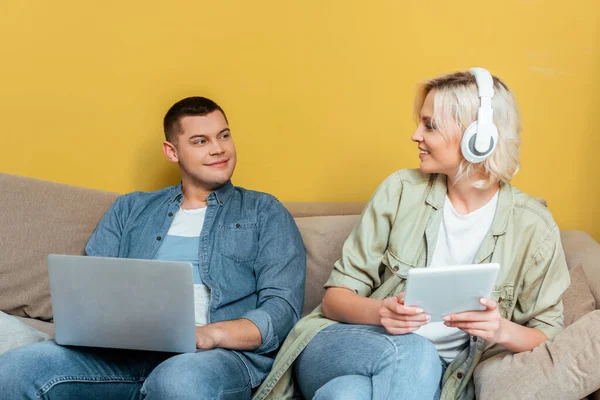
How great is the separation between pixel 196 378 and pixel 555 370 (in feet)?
2.54

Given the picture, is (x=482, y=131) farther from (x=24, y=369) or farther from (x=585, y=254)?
(x=24, y=369)

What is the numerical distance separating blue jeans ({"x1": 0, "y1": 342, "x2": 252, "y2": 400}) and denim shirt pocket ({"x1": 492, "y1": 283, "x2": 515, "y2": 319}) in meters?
0.64

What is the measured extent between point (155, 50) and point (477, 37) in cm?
109

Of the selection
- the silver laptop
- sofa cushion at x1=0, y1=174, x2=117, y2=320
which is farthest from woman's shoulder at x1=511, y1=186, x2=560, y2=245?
sofa cushion at x1=0, y1=174, x2=117, y2=320

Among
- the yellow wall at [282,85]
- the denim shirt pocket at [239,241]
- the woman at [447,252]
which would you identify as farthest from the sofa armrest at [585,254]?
the denim shirt pocket at [239,241]

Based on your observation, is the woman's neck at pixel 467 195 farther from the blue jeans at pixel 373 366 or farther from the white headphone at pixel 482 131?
the blue jeans at pixel 373 366

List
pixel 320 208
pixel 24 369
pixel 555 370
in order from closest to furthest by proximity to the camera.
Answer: pixel 555 370, pixel 24 369, pixel 320 208

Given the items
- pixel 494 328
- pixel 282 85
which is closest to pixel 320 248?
pixel 282 85

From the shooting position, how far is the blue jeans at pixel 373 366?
63.6 inches

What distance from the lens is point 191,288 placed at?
5.51ft

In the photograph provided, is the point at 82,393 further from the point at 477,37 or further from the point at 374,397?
the point at 477,37

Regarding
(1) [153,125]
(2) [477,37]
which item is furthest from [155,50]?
(2) [477,37]

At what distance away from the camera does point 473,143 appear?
71.9 inches

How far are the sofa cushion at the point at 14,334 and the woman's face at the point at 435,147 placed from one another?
1.10 meters
